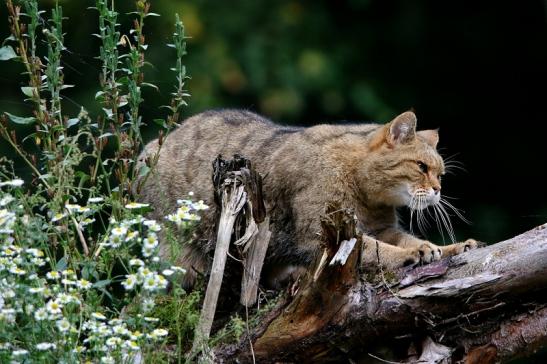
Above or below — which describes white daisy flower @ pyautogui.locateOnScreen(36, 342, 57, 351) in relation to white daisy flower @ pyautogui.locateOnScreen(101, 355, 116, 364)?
above

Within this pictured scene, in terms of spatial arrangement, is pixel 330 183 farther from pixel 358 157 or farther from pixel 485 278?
pixel 485 278

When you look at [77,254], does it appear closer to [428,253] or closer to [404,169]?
[428,253]

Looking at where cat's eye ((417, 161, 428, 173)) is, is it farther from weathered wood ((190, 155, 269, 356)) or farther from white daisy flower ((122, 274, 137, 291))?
white daisy flower ((122, 274, 137, 291))

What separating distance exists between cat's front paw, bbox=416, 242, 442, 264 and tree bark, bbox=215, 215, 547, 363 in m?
0.20

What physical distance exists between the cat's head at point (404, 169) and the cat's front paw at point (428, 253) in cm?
57

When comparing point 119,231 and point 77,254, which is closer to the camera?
point 119,231

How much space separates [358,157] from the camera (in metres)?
5.30

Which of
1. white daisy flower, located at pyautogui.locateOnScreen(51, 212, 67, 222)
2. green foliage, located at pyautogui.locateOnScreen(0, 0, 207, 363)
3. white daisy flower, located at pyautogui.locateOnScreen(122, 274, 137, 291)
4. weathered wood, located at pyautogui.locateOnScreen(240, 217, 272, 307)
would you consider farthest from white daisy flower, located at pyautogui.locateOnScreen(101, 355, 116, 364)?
weathered wood, located at pyautogui.locateOnScreen(240, 217, 272, 307)

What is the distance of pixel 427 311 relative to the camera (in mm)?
4266

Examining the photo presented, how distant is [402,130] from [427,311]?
50.1 inches

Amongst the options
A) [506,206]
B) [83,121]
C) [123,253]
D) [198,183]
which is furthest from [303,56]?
[123,253]

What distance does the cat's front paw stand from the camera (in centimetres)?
459

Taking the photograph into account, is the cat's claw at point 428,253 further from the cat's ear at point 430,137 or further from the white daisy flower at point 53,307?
the white daisy flower at point 53,307

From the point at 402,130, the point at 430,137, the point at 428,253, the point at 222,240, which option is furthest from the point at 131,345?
the point at 430,137
